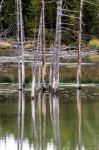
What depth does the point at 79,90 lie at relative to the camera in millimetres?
33719

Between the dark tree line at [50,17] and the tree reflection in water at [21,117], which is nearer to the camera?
the tree reflection in water at [21,117]

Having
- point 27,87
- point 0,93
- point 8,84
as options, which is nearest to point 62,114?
point 0,93

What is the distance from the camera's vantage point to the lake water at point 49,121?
18.2m

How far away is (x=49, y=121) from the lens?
73.6 feet

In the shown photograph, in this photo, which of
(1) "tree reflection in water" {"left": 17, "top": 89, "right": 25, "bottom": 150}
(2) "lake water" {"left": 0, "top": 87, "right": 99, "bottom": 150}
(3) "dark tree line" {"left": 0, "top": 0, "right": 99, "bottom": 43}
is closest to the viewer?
(2) "lake water" {"left": 0, "top": 87, "right": 99, "bottom": 150}

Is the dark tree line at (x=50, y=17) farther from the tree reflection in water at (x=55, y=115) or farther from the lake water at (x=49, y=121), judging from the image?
the tree reflection in water at (x=55, y=115)

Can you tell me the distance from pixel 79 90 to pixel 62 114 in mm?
9452

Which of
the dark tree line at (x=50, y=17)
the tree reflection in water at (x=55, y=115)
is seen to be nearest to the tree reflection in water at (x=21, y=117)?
the tree reflection in water at (x=55, y=115)

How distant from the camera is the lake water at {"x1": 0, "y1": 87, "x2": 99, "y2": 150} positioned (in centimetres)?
1819

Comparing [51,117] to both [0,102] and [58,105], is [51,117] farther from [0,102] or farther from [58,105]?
[0,102]

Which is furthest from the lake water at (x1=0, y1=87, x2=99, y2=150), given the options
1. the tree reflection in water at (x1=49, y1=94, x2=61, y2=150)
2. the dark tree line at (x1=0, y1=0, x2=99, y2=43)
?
the dark tree line at (x1=0, y1=0, x2=99, y2=43)

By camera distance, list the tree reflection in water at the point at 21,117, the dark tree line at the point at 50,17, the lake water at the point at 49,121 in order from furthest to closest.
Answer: the dark tree line at the point at 50,17, the tree reflection in water at the point at 21,117, the lake water at the point at 49,121

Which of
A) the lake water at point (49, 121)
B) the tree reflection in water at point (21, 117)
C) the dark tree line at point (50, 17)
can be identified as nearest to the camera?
the lake water at point (49, 121)

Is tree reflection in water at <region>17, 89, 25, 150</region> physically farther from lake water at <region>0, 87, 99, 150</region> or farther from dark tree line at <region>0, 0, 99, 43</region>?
dark tree line at <region>0, 0, 99, 43</region>
